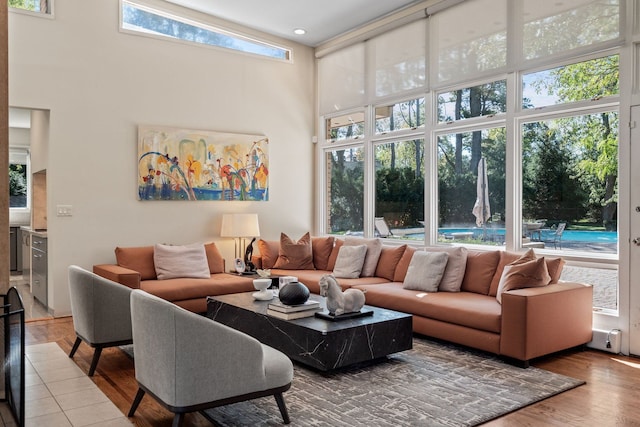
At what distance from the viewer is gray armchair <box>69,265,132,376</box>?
3.95 meters

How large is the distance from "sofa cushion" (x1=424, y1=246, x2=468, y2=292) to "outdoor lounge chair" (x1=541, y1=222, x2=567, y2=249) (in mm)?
771

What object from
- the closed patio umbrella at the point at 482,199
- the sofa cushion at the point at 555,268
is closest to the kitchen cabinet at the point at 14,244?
the closed patio umbrella at the point at 482,199

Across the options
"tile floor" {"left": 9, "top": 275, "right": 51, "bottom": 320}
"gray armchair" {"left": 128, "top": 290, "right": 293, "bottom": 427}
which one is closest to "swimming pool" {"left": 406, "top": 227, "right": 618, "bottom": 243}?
"gray armchair" {"left": 128, "top": 290, "right": 293, "bottom": 427}

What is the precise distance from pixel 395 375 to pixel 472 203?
2.65m

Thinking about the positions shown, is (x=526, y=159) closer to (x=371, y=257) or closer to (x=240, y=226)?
(x=371, y=257)

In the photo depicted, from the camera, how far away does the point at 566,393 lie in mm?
3551

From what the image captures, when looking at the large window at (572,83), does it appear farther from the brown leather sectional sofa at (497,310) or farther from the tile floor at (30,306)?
the tile floor at (30,306)

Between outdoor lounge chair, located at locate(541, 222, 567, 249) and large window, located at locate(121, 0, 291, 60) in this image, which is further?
large window, located at locate(121, 0, 291, 60)

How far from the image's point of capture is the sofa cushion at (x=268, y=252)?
22.7 feet

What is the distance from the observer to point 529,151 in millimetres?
5289

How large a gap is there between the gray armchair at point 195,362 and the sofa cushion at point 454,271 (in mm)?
2698

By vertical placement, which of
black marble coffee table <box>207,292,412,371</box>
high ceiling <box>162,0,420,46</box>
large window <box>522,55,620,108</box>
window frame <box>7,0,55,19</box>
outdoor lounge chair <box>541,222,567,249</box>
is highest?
high ceiling <box>162,0,420,46</box>

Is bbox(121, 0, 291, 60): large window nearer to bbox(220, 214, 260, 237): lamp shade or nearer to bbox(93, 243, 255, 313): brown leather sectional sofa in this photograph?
Result: bbox(220, 214, 260, 237): lamp shade

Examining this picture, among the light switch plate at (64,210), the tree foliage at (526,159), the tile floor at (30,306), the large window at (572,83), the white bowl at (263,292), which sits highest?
the large window at (572,83)
